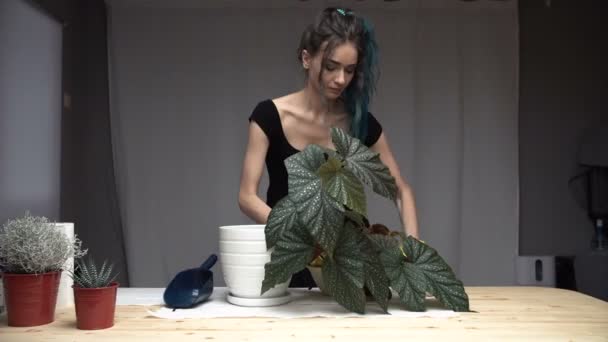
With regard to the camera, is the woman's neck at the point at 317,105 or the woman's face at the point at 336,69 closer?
the woman's face at the point at 336,69

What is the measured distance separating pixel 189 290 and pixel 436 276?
0.46 metres

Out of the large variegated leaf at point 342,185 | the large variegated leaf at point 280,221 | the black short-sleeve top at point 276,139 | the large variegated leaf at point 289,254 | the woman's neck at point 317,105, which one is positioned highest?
the woman's neck at point 317,105

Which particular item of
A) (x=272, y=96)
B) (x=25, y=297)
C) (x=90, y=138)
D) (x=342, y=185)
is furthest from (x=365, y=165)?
(x=90, y=138)

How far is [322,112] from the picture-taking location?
171cm

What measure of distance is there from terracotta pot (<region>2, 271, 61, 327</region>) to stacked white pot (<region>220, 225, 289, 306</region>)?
0.31m

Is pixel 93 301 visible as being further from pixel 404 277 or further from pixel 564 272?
pixel 564 272

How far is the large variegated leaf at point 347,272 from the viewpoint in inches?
38.0

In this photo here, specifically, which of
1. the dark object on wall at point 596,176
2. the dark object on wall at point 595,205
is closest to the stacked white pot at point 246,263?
the dark object on wall at point 595,205

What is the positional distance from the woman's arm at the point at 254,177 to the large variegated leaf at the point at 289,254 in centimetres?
44

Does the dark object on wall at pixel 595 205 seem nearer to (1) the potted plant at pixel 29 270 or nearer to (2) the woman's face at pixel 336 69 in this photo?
(2) the woman's face at pixel 336 69

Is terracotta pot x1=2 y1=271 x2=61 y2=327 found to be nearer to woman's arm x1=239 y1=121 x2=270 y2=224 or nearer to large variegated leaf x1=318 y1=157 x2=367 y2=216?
large variegated leaf x1=318 y1=157 x2=367 y2=216

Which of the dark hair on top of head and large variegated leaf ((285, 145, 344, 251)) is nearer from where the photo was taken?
large variegated leaf ((285, 145, 344, 251))

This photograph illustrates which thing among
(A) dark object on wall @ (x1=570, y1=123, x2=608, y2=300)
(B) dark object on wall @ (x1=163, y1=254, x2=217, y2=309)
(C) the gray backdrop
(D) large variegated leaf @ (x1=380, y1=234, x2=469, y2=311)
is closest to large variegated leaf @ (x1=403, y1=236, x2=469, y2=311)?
(D) large variegated leaf @ (x1=380, y1=234, x2=469, y2=311)

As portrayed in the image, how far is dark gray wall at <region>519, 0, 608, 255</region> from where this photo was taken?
3.21m
